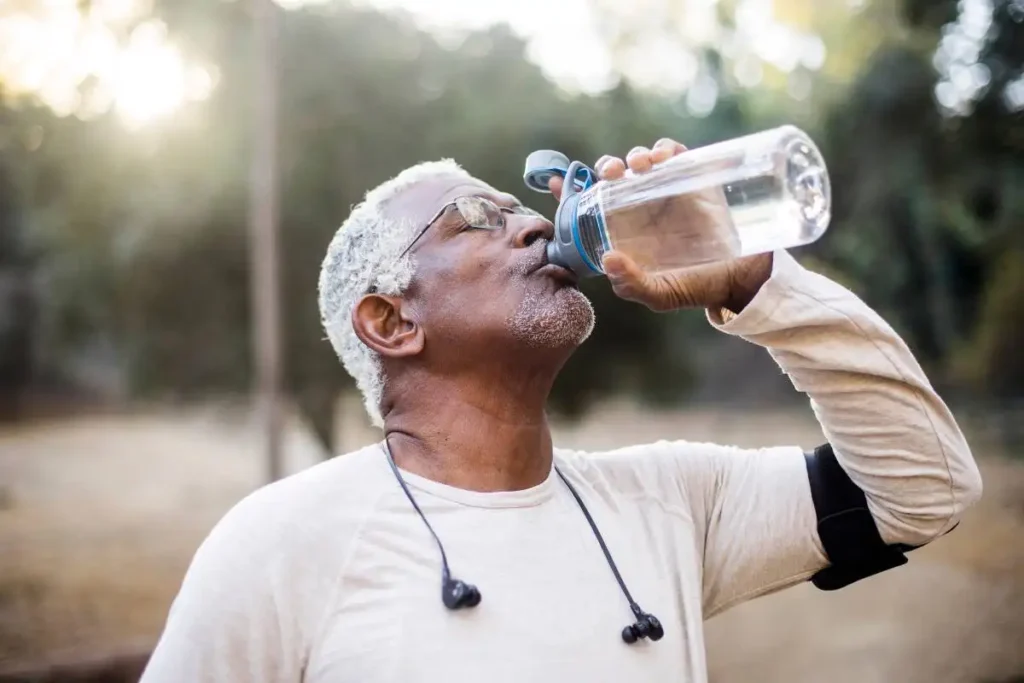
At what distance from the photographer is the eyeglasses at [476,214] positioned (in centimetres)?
122

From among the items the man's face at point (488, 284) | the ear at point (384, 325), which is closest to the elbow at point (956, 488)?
the man's face at point (488, 284)

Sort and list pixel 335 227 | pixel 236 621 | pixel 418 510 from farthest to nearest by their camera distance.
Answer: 1. pixel 335 227
2. pixel 418 510
3. pixel 236 621

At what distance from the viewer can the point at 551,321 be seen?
3.67 ft

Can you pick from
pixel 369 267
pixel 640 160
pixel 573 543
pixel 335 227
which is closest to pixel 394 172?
pixel 335 227

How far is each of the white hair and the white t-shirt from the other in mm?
184

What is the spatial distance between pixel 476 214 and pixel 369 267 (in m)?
0.17

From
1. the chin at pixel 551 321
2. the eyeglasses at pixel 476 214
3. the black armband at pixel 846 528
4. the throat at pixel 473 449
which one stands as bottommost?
the black armband at pixel 846 528

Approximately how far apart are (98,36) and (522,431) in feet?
8.15

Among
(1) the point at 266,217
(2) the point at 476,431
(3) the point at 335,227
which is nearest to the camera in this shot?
(2) the point at 476,431

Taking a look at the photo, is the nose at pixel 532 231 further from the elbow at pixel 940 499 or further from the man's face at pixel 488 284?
the elbow at pixel 940 499

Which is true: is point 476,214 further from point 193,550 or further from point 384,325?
point 193,550

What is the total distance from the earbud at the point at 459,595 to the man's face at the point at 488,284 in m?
0.31

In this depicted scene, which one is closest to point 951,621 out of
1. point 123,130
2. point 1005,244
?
point 1005,244

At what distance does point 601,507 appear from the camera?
1.13 m
